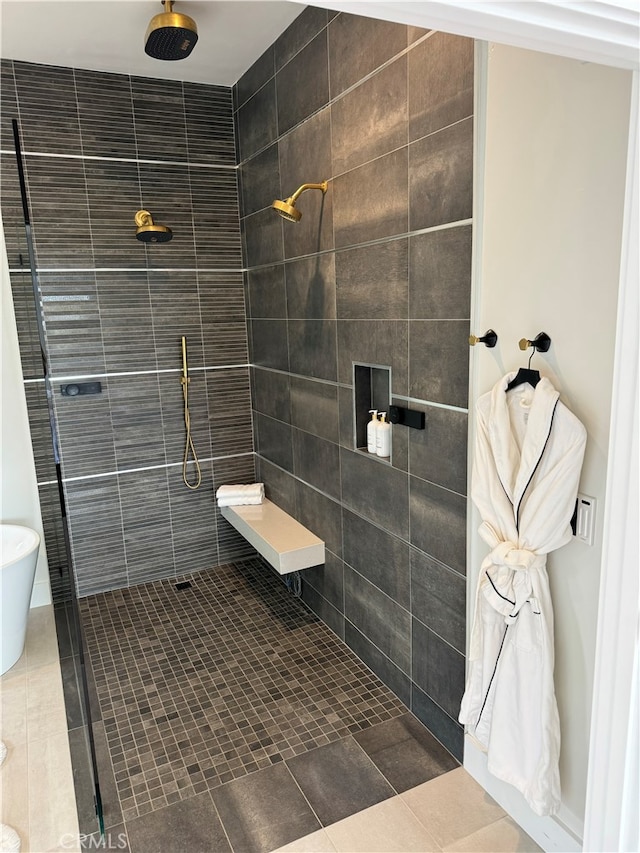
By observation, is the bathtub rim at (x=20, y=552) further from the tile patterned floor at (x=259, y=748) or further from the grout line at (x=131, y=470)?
the tile patterned floor at (x=259, y=748)

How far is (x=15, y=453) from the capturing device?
3.35 meters

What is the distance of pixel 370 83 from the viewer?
7.42 feet

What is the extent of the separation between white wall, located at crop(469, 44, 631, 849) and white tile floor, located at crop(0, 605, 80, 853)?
5.64ft

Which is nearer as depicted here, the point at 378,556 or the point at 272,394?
the point at 378,556

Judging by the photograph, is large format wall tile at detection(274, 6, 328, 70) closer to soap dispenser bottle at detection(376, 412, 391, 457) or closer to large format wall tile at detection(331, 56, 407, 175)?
large format wall tile at detection(331, 56, 407, 175)

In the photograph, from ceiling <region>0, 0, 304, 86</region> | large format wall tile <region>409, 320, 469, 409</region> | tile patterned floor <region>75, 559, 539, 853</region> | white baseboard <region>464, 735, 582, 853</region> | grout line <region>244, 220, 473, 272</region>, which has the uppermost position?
ceiling <region>0, 0, 304, 86</region>

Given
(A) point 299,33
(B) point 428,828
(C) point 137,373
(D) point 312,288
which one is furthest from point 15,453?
(B) point 428,828

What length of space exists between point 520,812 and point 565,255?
1.81 meters

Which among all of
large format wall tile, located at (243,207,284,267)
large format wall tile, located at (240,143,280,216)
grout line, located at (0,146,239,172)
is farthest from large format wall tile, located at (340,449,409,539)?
grout line, located at (0,146,239,172)

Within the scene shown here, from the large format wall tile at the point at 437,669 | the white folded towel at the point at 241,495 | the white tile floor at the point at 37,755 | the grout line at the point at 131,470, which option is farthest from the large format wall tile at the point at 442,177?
the white tile floor at the point at 37,755

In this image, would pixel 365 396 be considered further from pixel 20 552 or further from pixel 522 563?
pixel 20 552

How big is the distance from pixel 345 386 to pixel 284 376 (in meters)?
0.74

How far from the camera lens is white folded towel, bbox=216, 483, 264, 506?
3.75 meters

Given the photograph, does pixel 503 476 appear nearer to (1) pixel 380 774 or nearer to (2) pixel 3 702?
(1) pixel 380 774
